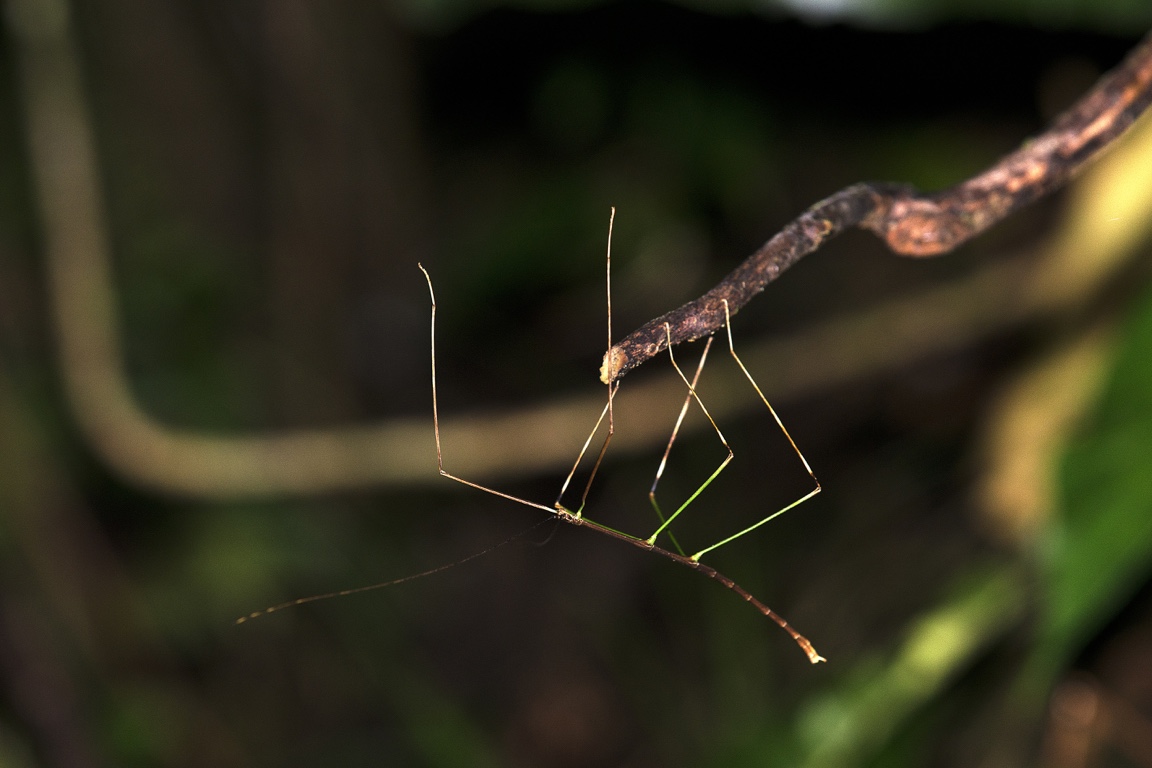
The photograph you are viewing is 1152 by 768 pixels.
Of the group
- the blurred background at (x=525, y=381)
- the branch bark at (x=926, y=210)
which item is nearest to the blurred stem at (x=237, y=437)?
the blurred background at (x=525, y=381)

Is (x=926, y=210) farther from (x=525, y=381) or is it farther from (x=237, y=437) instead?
(x=525, y=381)

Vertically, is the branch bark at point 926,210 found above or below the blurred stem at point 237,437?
above

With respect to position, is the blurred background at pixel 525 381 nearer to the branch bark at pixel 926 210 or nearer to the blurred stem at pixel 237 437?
the blurred stem at pixel 237 437

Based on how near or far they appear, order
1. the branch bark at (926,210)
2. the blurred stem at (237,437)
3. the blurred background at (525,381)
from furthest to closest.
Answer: the blurred stem at (237,437)
the blurred background at (525,381)
the branch bark at (926,210)

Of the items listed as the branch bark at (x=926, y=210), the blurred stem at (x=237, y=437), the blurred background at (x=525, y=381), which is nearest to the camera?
the branch bark at (x=926, y=210)

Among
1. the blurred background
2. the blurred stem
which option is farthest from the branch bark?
the blurred stem

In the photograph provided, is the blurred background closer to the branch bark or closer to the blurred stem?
the blurred stem

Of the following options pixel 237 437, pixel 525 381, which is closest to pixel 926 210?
pixel 237 437
